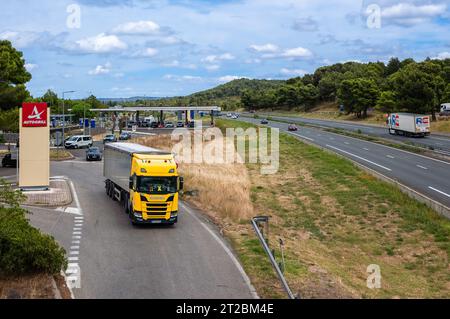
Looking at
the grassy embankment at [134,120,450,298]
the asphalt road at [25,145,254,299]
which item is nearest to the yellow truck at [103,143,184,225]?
the asphalt road at [25,145,254,299]

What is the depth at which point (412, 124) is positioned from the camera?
7000cm

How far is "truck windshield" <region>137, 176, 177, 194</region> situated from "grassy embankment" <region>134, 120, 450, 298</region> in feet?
9.70

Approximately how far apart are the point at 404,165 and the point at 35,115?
1175 inches

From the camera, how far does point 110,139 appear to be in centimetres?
8081

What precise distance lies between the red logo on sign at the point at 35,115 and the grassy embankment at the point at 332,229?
394 inches

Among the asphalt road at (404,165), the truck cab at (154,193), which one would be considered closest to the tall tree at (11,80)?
the truck cab at (154,193)

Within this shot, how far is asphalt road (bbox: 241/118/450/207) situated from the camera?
35.4 metres

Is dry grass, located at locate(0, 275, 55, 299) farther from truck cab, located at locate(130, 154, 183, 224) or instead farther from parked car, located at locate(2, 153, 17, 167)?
parked car, located at locate(2, 153, 17, 167)

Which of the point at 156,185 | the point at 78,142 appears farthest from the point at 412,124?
the point at 156,185

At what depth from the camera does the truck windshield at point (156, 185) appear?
2373 centimetres

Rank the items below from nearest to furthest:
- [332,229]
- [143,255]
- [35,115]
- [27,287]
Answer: [27,287]
[143,255]
[332,229]
[35,115]

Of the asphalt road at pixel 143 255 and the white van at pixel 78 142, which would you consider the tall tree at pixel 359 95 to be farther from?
the asphalt road at pixel 143 255

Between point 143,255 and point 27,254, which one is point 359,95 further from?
point 27,254
